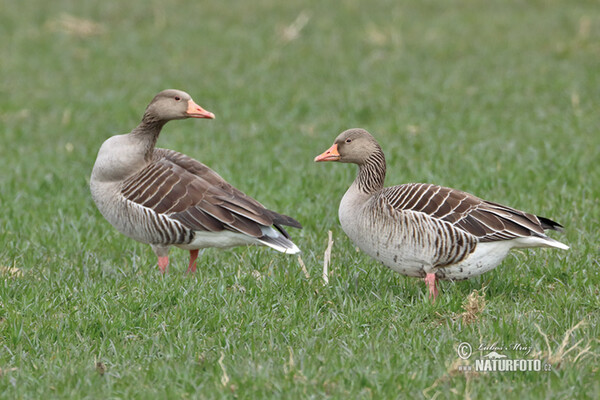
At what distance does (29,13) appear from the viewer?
19.2 m

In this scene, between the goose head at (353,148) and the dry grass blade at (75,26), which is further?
the dry grass blade at (75,26)

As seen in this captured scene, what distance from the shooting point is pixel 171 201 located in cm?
670

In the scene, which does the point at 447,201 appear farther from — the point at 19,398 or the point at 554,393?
the point at 19,398

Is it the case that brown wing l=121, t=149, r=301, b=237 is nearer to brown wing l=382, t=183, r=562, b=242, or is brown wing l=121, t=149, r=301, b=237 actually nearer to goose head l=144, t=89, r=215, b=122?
goose head l=144, t=89, r=215, b=122

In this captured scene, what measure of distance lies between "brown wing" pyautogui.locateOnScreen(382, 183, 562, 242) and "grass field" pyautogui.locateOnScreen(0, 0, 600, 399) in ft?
1.59

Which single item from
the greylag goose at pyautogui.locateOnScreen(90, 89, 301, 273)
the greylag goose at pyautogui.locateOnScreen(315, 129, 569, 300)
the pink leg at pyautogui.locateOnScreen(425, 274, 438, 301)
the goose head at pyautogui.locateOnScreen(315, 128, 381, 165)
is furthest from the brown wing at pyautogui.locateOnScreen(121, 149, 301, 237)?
the pink leg at pyautogui.locateOnScreen(425, 274, 438, 301)

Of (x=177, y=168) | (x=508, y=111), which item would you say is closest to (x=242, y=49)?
(x=508, y=111)

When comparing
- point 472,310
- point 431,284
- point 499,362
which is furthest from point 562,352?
point 431,284

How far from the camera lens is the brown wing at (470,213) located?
575 centimetres

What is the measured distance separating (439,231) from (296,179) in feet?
12.8

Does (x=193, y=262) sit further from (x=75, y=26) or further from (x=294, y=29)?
(x=75, y=26)

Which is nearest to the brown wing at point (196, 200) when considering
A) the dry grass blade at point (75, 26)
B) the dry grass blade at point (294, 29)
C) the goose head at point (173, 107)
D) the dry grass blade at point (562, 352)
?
the goose head at point (173, 107)

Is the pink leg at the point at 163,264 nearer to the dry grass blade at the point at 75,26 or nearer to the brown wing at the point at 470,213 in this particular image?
the brown wing at the point at 470,213

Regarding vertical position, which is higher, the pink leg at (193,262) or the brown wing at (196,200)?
the brown wing at (196,200)
